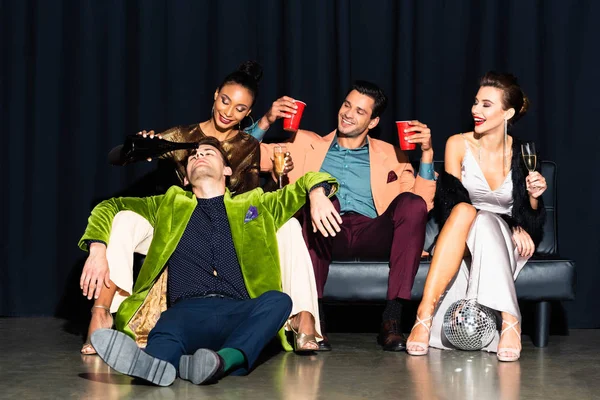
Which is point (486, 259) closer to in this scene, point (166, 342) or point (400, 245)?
point (400, 245)

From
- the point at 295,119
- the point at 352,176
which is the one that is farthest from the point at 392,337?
the point at 295,119

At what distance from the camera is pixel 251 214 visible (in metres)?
3.89

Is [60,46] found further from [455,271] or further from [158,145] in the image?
[455,271]

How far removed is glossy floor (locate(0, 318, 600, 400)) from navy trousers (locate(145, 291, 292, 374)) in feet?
0.41

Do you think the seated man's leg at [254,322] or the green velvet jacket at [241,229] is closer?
the seated man's leg at [254,322]

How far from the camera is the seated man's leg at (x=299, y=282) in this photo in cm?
386

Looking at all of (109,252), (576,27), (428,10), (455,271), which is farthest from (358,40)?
(109,252)

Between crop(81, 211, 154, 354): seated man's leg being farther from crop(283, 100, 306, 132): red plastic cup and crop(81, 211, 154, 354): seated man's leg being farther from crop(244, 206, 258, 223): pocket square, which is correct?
crop(283, 100, 306, 132): red plastic cup

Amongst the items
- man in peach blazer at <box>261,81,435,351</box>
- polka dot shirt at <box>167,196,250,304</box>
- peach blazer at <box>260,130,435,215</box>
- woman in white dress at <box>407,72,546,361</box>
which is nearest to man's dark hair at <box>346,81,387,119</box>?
man in peach blazer at <box>261,81,435,351</box>

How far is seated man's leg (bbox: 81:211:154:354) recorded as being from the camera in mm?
3881

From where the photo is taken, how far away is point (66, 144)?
5.18 m

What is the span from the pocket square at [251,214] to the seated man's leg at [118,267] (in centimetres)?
46

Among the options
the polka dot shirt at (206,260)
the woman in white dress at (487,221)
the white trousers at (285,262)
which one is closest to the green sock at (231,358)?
the polka dot shirt at (206,260)

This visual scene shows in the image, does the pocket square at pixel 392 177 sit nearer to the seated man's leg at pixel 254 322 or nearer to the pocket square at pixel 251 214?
the pocket square at pixel 251 214
